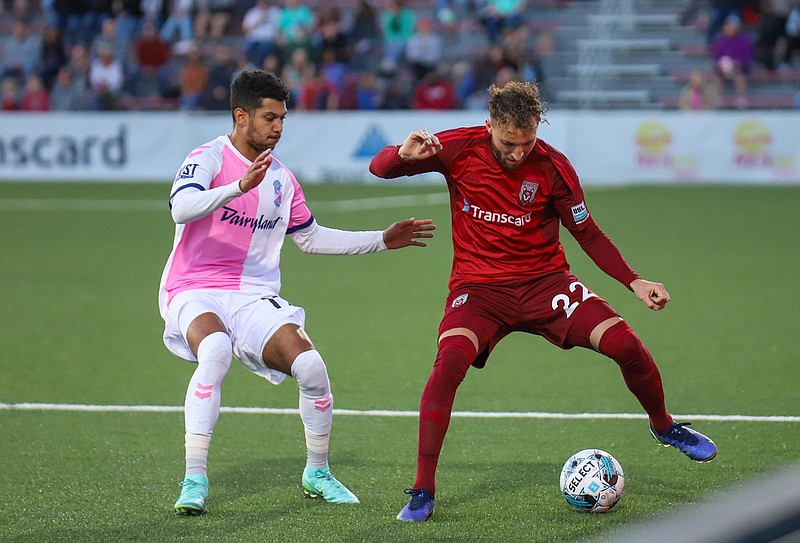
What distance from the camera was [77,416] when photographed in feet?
21.0

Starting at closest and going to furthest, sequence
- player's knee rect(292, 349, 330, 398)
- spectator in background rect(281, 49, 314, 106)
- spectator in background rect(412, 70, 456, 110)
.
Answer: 1. player's knee rect(292, 349, 330, 398)
2. spectator in background rect(412, 70, 456, 110)
3. spectator in background rect(281, 49, 314, 106)

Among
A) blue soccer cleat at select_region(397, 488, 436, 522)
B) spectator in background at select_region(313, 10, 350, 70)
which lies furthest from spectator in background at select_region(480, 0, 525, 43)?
blue soccer cleat at select_region(397, 488, 436, 522)

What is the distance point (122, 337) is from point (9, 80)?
54.0 ft

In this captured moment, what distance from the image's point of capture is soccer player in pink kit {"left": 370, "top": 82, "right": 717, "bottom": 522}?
4934mm

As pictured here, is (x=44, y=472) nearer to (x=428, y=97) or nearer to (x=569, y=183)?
(x=569, y=183)

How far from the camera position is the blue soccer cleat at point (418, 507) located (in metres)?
4.59

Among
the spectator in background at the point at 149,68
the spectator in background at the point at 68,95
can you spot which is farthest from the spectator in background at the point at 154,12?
the spectator in background at the point at 68,95

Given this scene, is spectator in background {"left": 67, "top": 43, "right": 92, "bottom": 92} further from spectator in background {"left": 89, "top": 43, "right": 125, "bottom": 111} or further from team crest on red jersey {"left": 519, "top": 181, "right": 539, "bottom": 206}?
team crest on red jersey {"left": 519, "top": 181, "right": 539, "bottom": 206}

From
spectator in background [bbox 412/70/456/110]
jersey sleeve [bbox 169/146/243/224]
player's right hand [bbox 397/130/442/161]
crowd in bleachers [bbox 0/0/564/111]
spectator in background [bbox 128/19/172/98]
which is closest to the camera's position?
jersey sleeve [bbox 169/146/243/224]

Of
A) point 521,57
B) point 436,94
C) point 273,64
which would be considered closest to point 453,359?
point 436,94

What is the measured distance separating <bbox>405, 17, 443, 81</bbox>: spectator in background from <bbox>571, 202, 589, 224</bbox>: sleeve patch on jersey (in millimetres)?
17712

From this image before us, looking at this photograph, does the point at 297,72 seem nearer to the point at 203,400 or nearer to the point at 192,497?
the point at 203,400

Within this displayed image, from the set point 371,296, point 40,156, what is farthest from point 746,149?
point 40,156

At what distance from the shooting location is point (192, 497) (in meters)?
4.63
